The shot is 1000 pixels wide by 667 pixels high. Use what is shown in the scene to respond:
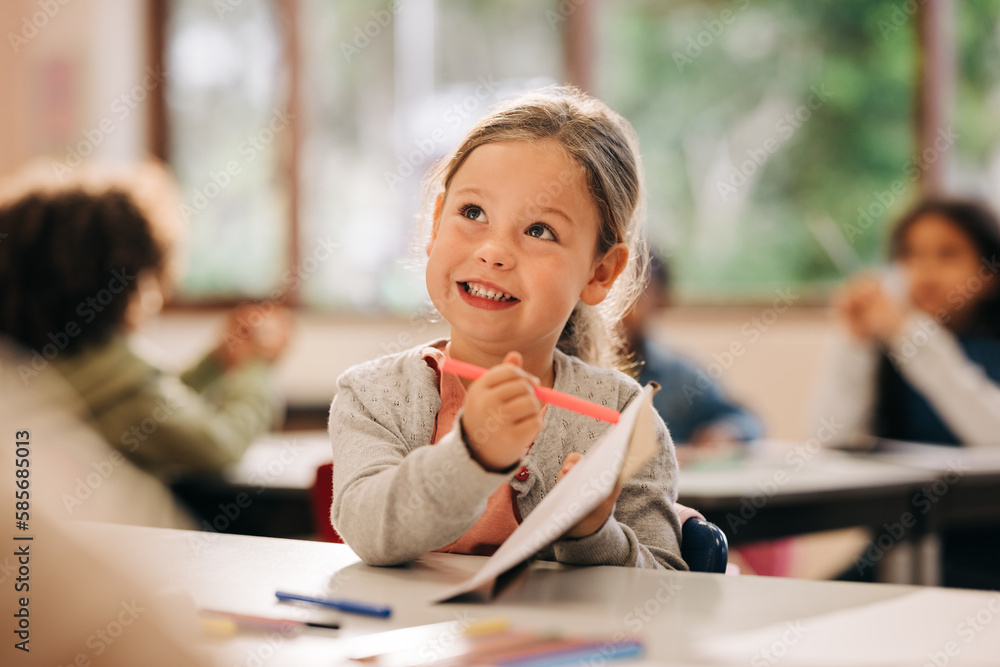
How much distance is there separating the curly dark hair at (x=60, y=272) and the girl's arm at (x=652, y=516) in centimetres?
138

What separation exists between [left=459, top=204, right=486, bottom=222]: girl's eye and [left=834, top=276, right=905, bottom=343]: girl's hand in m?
1.86

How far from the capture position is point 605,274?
3.54 ft

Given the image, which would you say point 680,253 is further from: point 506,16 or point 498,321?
point 498,321

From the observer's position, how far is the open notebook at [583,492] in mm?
690

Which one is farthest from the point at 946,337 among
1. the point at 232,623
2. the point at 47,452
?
the point at 47,452

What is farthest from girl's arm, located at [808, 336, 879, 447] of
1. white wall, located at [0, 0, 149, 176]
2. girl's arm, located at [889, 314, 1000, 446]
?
white wall, located at [0, 0, 149, 176]

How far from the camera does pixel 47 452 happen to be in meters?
0.41

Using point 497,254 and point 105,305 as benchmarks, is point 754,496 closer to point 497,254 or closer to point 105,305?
point 497,254

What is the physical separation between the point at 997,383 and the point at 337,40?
3210mm

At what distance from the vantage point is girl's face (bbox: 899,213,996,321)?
2.64m

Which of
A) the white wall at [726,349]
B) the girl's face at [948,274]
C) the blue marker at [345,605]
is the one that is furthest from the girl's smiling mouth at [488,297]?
the white wall at [726,349]

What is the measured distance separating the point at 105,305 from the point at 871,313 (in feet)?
6.63

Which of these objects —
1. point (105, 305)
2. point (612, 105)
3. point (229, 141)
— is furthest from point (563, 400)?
point (229, 141)

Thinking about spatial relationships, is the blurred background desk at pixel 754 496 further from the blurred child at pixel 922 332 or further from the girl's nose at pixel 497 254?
the girl's nose at pixel 497 254
